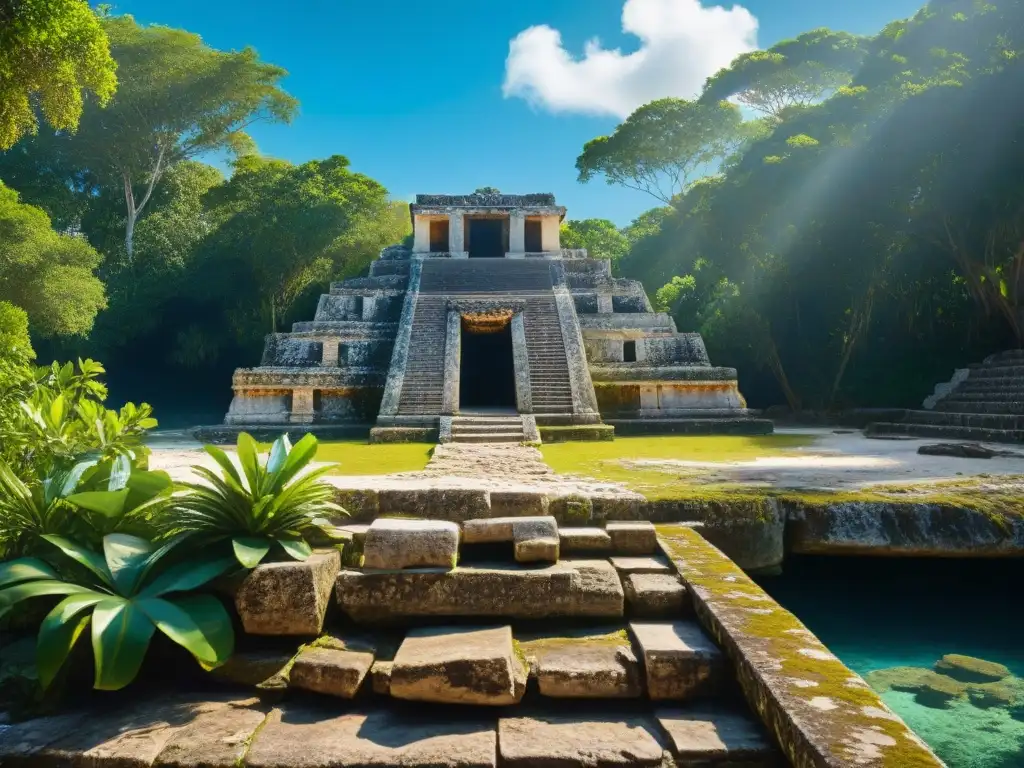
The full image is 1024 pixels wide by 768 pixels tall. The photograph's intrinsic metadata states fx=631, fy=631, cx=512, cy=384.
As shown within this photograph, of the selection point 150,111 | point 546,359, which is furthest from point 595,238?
point 546,359

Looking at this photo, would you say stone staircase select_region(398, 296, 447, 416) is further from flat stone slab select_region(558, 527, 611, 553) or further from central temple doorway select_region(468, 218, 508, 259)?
central temple doorway select_region(468, 218, 508, 259)

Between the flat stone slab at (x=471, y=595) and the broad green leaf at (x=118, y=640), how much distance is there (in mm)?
888

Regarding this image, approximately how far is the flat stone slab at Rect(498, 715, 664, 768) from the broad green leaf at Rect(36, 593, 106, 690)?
1.68m

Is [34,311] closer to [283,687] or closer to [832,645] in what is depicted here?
[283,687]

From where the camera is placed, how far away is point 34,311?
13.1 metres

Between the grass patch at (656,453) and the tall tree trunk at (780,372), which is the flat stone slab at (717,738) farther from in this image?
the tall tree trunk at (780,372)

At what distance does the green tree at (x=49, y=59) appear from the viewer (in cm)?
727

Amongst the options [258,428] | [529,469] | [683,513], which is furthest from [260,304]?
[683,513]

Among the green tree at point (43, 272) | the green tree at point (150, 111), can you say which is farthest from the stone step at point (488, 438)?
the green tree at point (150, 111)

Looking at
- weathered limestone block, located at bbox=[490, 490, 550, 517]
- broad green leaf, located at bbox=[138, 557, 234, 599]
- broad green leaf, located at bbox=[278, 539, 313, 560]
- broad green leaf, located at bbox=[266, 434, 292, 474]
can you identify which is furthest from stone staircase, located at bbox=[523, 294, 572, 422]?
broad green leaf, located at bbox=[138, 557, 234, 599]

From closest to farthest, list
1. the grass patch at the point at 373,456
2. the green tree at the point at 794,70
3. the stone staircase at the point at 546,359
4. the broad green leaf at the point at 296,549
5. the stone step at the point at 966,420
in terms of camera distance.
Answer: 1. the broad green leaf at the point at 296,549
2. the grass patch at the point at 373,456
3. the stone step at the point at 966,420
4. the stone staircase at the point at 546,359
5. the green tree at the point at 794,70

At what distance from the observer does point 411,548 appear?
324cm

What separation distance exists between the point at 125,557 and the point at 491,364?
13794 mm

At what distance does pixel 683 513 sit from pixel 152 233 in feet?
76.4
